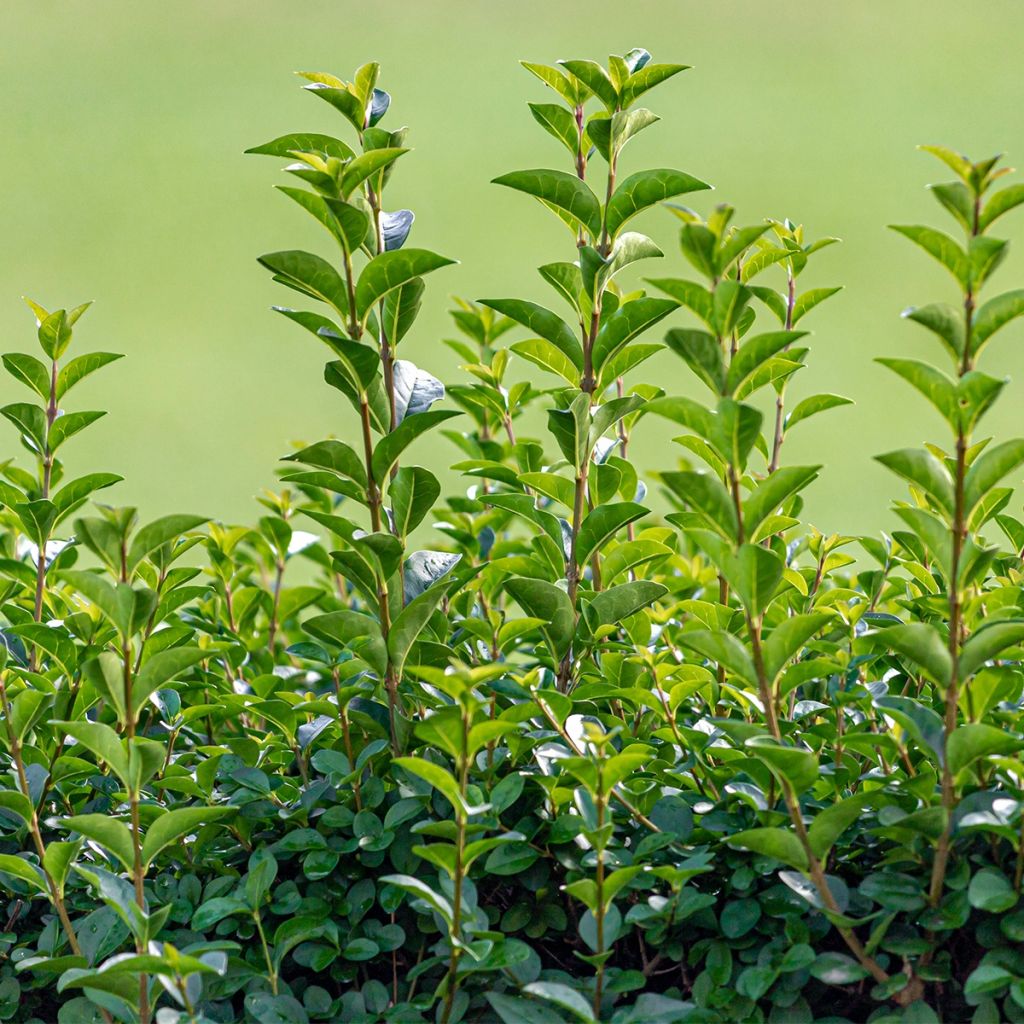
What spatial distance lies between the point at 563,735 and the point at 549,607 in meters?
0.13

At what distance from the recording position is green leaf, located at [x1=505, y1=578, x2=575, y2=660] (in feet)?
4.11

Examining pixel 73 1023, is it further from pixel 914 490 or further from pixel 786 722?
pixel 914 490

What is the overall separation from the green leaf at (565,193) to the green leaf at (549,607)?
1.26 feet

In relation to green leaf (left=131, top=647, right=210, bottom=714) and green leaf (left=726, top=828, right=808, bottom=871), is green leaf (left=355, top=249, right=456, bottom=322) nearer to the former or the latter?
green leaf (left=131, top=647, right=210, bottom=714)

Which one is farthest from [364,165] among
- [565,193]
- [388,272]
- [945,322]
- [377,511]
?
[945,322]

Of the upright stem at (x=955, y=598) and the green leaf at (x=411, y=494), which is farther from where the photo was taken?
the green leaf at (x=411, y=494)

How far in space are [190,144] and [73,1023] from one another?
7746 millimetres

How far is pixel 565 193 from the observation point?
4.27 ft

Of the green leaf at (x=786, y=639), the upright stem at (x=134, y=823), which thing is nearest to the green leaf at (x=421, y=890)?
the upright stem at (x=134, y=823)

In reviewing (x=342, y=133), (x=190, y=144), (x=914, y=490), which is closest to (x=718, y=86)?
(x=342, y=133)

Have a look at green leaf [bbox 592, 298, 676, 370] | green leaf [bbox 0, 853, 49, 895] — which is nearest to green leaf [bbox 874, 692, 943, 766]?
green leaf [bbox 592, 298, 676, 370]

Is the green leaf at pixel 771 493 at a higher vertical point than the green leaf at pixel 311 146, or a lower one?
lower

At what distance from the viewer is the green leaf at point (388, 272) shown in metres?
1.17

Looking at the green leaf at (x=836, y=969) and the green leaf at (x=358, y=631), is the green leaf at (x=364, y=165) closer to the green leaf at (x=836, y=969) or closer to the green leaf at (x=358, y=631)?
the green leaf at (x=358, y=631)
